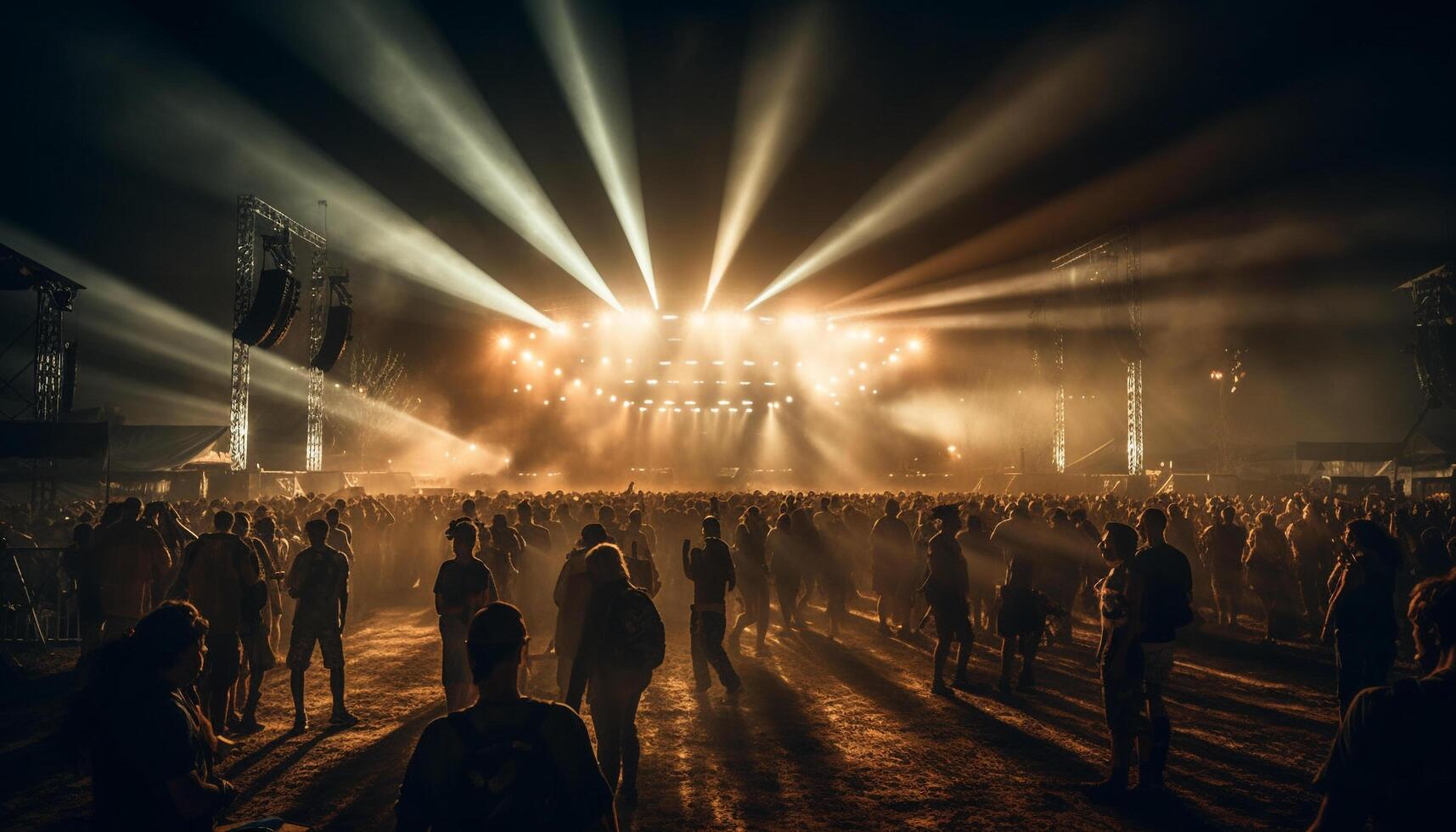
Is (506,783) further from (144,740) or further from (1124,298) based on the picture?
(1124,298)

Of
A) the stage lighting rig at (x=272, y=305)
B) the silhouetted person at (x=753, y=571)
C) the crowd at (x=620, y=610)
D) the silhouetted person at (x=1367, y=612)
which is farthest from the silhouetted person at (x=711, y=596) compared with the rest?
the stage lighting rig at (x=272, y=305)

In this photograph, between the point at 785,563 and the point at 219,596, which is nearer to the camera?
the point at 219,596

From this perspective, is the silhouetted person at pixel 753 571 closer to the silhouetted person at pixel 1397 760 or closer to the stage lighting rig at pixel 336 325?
the silhouetted person at pixel 1397 760

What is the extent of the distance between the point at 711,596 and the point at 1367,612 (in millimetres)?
5283

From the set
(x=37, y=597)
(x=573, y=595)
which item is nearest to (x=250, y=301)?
(x=37, y=597)

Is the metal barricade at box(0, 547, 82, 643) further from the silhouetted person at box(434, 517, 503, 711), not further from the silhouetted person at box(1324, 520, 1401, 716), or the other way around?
the silhouetted person at box(1324, 520, 1401, 716)

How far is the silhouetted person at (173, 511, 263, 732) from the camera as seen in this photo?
6.61 meters

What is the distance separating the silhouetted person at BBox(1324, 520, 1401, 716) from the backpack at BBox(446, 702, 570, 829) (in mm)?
5928

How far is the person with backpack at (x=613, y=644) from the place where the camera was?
5.01m

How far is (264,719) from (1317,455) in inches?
2278

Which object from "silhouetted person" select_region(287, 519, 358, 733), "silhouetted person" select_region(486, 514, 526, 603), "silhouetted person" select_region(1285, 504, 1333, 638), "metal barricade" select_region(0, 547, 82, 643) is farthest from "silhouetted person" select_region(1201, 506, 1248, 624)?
"metal barricade" select_region(0, 547, 82, 643)

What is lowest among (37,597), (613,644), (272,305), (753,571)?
(37,597)

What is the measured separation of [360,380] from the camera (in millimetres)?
57562

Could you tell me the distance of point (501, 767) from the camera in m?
2.27
